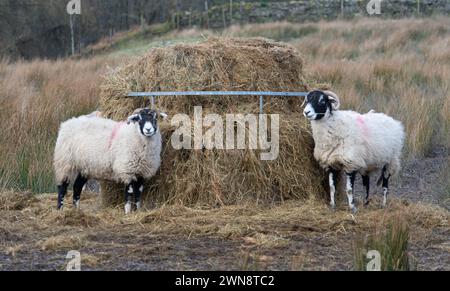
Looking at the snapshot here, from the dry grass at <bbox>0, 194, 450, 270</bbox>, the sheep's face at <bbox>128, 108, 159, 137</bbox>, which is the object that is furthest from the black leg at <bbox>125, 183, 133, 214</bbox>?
the sheep's face at <bbox>128, 108, 159, 137</bbox>

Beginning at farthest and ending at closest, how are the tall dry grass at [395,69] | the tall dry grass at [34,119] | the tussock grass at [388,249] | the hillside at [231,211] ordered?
the tall dry grass at [395,69] → the tall dry grass at [34,119] → the hillside at [231,211] → the tussock grass at [388,249]

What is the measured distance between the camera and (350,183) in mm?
9453

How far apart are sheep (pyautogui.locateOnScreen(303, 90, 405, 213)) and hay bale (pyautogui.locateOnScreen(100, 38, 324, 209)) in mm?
425

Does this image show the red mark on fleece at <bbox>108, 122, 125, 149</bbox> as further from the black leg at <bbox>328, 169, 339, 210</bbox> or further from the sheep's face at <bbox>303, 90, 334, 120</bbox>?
the black leg at <bbox>328, 169, 339, 210</bbox>

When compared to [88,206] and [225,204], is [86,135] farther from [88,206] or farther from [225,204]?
[225,204]

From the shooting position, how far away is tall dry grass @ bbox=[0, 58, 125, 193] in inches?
456

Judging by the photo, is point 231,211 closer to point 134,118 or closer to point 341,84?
point 134,118

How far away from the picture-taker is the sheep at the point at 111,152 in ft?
31.0

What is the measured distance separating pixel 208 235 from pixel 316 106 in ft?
7.73

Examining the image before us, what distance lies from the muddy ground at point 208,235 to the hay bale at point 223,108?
342mm

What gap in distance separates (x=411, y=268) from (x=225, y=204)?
11.5 ft

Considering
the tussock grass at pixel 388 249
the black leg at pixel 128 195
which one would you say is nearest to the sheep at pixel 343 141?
the black leg at pixel 128 195

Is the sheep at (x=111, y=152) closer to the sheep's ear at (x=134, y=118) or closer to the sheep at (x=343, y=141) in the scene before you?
the sheep's ear at (x=134, y=118)

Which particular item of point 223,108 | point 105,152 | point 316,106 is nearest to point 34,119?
point 105,152
